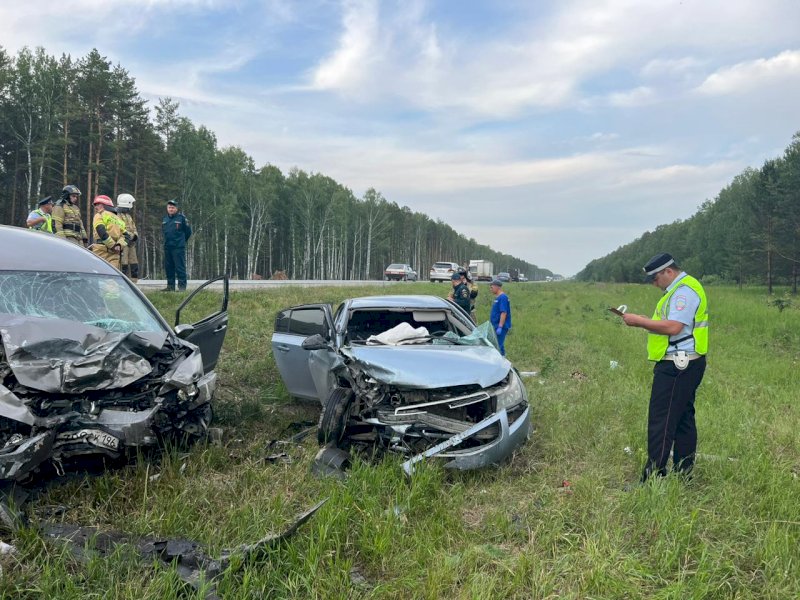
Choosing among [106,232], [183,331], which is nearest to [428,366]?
[183,331]

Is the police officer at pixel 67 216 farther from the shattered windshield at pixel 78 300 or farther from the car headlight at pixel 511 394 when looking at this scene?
the car headlight at pixel 511 394

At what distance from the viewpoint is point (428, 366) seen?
157 inches

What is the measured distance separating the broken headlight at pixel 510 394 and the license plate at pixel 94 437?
257 centimetres

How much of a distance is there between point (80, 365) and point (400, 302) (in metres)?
3.31

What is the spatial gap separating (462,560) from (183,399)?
80.1 inches

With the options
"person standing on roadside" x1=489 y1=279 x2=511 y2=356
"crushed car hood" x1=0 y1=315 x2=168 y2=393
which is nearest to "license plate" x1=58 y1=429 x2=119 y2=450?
"crushed car hood" x1=0 y1=315 x2=168 y2=393

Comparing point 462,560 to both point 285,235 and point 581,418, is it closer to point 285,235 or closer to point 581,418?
point 581,418

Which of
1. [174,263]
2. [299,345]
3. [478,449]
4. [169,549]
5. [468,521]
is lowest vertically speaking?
[468,521]

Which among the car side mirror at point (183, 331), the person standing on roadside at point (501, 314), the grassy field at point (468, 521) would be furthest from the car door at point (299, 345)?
the person standing on roadside at point (501, 314)

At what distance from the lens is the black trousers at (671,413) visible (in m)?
3.74

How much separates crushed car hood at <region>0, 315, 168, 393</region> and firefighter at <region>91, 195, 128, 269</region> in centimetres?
479

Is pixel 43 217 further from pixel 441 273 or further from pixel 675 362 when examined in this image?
pixel 441 273

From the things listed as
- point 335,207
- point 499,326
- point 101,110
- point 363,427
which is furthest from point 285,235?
point 363,427

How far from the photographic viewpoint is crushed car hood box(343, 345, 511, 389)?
12.6 ft
